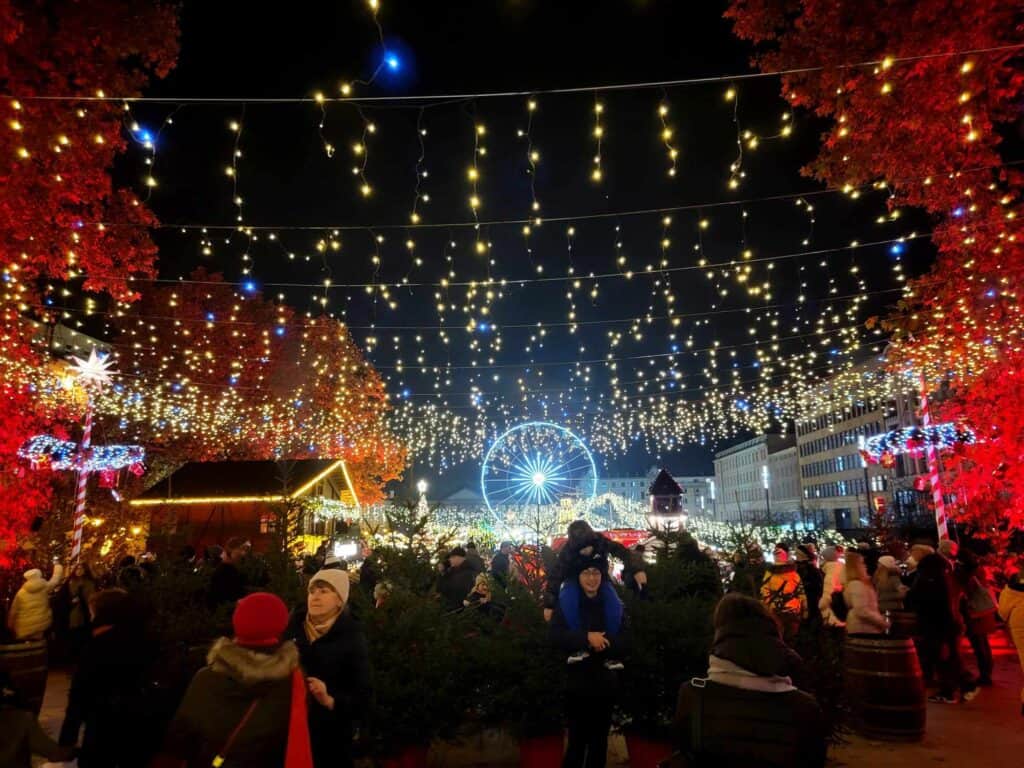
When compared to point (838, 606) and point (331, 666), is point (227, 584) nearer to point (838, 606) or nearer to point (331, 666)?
point (331, 666)

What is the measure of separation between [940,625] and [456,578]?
18.4 feet

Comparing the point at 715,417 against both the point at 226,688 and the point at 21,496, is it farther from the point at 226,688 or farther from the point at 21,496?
the point at 226,688

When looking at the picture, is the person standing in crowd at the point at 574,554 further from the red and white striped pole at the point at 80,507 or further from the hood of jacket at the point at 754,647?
the red and white striped pole at the point at 80,507

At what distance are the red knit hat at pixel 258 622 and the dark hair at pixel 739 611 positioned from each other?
5.73ft

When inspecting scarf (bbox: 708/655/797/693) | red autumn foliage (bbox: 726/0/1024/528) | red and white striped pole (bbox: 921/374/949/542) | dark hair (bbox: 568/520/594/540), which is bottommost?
scarf (bbox: 708/655/797/693)

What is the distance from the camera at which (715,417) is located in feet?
87.9

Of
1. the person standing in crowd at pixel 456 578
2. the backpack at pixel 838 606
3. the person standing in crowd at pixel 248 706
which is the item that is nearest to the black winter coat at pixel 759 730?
the person standing in crowd at pixel 248 706

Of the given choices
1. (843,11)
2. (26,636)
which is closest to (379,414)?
(26,636)

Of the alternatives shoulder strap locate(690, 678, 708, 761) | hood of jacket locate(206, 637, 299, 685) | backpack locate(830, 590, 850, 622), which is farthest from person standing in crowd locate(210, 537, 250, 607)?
backpack locate(830, 590, 850, 622)

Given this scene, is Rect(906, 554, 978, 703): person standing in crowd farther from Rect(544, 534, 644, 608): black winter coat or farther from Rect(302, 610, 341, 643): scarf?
Rect(302, 610, 341, 643): scarf

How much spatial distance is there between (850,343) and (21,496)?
19.2 meters

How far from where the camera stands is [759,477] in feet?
284

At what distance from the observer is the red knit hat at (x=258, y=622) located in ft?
8.27

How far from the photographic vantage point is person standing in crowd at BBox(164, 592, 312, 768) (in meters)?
2.35
